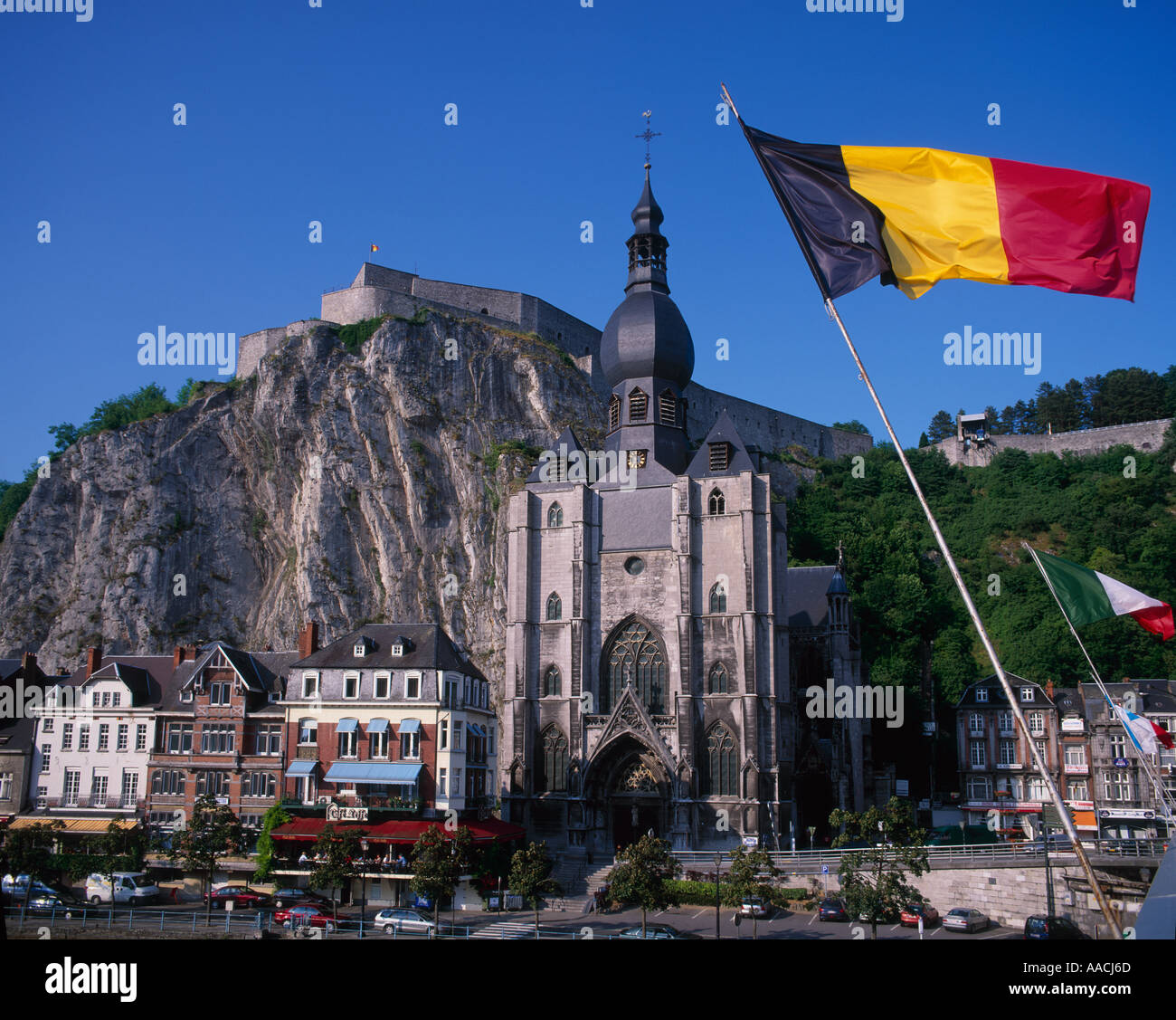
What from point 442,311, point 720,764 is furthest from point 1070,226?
point 442,311

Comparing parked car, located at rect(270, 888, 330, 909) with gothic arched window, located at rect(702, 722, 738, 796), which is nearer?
parked car, located at rect(270, 888, 330, 909)

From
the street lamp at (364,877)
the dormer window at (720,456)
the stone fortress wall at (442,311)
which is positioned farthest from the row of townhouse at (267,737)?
the stone fortress wall at (442,311)

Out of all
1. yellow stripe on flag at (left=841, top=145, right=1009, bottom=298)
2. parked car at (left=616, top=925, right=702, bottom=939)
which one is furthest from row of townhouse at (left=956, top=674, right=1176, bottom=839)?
yellow stripe on flag at (left=841, top=145, right=1009, bottom=298)

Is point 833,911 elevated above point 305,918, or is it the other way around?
point 305,918

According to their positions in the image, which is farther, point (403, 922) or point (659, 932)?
point (403, 922)

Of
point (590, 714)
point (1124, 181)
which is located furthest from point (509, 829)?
point (1124, 181)

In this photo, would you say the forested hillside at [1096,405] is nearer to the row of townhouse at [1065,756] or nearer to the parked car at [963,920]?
the row of townhouse at [1065,756]

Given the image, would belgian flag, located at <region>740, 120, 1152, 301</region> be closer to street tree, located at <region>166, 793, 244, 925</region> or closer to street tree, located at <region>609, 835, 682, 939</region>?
street tree, located at <region>609, 835, 682, 939</region>

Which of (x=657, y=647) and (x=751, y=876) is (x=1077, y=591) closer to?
(x=751, y=876)
